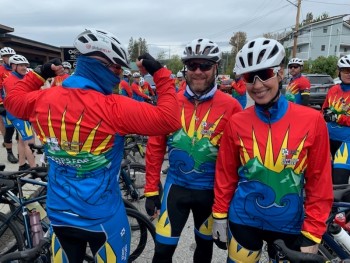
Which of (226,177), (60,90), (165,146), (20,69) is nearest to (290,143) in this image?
(226,177)

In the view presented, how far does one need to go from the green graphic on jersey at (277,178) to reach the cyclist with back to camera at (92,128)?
0.61m

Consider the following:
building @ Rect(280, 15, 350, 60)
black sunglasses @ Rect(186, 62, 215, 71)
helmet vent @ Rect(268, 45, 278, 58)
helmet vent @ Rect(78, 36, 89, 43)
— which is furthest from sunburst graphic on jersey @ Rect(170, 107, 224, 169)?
building @ Rect(280, 15, 350, 60)

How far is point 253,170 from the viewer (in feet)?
6.32

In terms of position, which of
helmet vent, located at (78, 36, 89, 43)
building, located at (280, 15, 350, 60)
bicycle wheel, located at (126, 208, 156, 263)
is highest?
building, located at (280, 15, 350, 60)

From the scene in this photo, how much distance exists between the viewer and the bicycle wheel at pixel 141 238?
3.16 meters

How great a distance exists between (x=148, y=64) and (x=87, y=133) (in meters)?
0.56

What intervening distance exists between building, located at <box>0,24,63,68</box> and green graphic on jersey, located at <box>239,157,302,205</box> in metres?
12.8

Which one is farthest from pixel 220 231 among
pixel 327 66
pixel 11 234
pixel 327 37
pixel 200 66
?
pixel 327 37

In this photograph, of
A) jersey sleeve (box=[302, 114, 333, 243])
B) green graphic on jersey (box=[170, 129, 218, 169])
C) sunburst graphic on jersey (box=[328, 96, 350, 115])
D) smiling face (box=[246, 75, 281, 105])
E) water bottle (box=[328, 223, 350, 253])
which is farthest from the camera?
sunburst graphic on jersey (box=[328, 96, 350, 115])

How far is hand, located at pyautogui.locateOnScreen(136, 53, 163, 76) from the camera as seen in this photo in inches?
72.1

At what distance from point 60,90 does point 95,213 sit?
0.76 m

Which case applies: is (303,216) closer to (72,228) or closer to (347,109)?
(72,228)

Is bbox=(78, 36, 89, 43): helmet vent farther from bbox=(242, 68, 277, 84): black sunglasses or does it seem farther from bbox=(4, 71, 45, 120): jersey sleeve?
bbox=(242, 68, 277, 84): black sunglasses

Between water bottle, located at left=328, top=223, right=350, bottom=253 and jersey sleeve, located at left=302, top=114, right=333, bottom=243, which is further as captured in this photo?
water bottle, located at left=328, top=223, right=350, bottom=253
